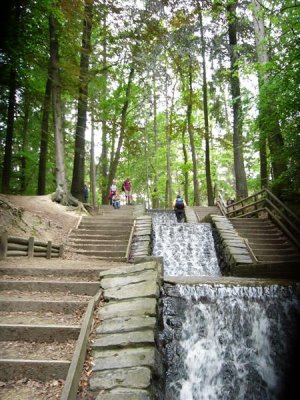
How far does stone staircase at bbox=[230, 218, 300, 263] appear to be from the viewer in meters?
9.96

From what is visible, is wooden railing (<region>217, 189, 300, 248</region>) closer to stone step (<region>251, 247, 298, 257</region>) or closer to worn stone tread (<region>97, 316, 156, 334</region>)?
stone step (<region>251, 247, 298, 257</region>)

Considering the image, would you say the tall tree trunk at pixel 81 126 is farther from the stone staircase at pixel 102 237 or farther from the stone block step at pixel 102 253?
the stone block step at pixel 102 253

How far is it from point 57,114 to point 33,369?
11306 millimetres

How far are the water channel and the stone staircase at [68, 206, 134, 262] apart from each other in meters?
3.36

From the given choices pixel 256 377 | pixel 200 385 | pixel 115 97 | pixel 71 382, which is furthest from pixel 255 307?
pixel 115 97

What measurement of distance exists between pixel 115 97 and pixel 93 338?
56.9 feet

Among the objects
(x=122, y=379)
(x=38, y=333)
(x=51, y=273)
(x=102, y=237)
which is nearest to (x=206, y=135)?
(x=102, y=237)

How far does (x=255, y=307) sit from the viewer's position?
6969mm

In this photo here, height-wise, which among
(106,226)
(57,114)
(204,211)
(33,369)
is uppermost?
(57,114)

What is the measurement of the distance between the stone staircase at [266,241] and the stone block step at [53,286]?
5881 mm

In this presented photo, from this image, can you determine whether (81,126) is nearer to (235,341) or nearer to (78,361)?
(235,341)

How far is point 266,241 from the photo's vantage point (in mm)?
11414

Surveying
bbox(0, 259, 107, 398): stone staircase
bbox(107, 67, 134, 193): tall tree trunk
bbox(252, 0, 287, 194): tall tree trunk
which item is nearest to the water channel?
bbox(0, 259, 107, 398): stone staircase

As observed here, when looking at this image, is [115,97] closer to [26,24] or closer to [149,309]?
[26,24]
